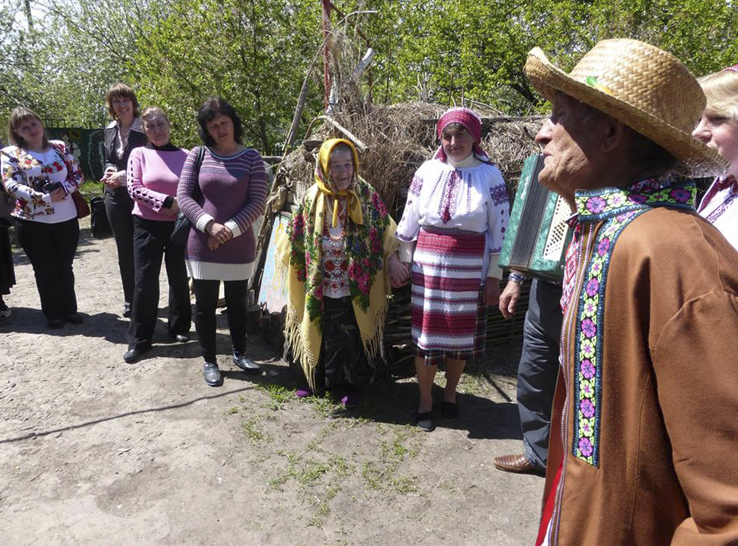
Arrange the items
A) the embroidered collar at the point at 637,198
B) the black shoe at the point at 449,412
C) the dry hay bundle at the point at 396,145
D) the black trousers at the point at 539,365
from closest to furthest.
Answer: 1. the embroidered collar at the point at 637,198
2. the black trousers at the point at 539,365
3. the black shoe at the point at 449,412
4. the dry hay bundle at the point at 396,145

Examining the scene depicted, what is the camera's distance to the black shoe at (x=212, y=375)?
4.03 m

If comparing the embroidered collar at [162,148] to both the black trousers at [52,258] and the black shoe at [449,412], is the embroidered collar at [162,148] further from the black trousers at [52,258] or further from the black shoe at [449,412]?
the black shoe at [449,412]

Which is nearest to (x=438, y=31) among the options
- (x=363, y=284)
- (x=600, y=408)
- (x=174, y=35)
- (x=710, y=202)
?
(x=174, y=35)

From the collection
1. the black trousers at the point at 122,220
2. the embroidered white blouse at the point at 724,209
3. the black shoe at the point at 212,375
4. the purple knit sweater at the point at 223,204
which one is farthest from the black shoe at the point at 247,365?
the embroidered white blouse at the point at 724,209

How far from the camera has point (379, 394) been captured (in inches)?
159

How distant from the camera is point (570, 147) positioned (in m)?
1.21

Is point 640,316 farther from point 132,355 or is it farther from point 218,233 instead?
point 132,355

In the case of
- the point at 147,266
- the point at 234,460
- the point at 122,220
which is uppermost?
the point at 122,220

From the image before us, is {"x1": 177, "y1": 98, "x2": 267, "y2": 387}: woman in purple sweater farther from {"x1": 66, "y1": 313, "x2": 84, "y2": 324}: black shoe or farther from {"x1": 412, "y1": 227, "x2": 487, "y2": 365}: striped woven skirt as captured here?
{"x1": 66, "y1": 313, "x2": 84, "y2": 324}: black shoe

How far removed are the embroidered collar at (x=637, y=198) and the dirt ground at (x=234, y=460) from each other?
1.99 meters

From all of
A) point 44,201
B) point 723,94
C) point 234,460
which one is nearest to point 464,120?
point 723,94

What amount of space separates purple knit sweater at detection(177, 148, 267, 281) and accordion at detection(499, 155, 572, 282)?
2.01 m

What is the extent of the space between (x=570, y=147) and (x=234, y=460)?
2687 millimetres

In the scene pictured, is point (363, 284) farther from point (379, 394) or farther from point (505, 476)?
point (505, 476)
